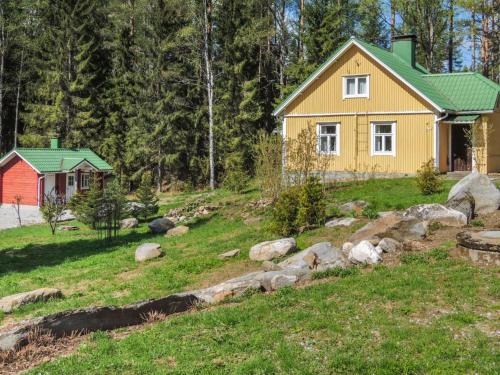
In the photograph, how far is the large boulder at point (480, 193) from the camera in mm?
12539

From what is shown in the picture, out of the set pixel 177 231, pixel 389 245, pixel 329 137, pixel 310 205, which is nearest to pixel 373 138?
pixel 329 137

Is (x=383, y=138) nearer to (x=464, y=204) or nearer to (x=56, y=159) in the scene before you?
(x=464, y=204)

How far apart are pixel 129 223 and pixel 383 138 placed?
11.8 m

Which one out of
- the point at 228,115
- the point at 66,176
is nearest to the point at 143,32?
the point at 228,115

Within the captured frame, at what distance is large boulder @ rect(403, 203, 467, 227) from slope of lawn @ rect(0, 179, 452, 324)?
1.54 meters

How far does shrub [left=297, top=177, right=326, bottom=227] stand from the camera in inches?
539

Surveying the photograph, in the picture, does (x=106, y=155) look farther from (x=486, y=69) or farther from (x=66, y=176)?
(x=486, y=69)

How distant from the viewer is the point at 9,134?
1816 inches

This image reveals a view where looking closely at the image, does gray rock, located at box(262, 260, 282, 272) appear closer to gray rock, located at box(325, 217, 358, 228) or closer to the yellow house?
gray rock, located at box(325, 217, 358, 228)

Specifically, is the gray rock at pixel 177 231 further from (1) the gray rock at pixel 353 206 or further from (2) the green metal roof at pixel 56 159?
(2) the green metal roof at pixel 56 159

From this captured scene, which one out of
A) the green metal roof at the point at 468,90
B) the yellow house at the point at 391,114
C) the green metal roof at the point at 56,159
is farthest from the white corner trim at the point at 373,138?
the green metal roof at the point at 56,159

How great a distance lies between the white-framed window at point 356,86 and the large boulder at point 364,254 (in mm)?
15158

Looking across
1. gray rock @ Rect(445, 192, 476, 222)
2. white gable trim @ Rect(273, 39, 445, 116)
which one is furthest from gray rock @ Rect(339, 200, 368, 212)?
white gable trim @ Rect(273, 39, 445, 116)

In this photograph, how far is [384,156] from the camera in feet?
76.3
